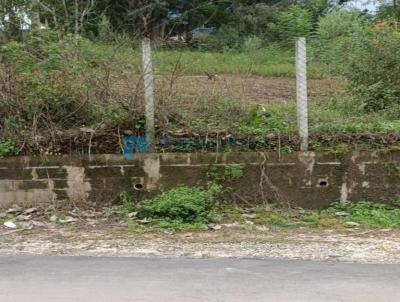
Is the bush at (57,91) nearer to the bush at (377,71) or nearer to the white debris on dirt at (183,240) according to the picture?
the white debris on dirt at (183,240)

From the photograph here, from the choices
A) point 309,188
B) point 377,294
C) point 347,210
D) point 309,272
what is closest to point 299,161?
point 309,188

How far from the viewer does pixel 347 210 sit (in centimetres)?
818

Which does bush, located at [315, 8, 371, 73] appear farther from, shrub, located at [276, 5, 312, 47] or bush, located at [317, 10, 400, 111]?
shrub, located at [276, 5, 312, 47]

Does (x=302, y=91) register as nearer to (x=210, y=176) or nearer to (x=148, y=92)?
(x=210, y=176)

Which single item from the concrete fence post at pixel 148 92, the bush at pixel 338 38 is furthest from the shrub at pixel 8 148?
the bush at pixel 338 38

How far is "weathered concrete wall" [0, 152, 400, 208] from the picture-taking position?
8.28m

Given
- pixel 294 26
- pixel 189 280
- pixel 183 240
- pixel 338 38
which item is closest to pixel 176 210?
pixel 183 240

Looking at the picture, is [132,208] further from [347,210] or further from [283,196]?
[347,210]

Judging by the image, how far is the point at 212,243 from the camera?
22.1ft

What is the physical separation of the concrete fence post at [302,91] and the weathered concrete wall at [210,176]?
296 millimetres

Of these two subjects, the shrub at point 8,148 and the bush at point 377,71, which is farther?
the bush at point 377,71

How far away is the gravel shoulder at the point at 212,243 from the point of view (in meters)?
6.21

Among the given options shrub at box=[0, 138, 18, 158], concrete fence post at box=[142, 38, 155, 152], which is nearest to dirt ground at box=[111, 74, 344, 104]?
concrete fence post at box=[142, 38, 155, 152]

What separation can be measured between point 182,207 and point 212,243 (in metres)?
1.10
